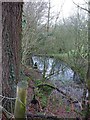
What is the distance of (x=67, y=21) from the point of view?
410 centimetres

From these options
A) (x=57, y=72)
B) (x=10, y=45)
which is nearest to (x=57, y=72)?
(x=57, y=72)

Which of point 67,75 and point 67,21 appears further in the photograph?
point 67,75

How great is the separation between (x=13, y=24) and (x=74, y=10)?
82.6 inches

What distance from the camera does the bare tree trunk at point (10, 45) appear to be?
6.96 feet

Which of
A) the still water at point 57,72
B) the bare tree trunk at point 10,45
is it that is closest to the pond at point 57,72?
the still water at point 57,72

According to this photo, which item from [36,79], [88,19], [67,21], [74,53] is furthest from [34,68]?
[88,19]

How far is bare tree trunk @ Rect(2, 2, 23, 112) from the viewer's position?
2121 mm

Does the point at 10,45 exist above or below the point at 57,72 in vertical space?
above

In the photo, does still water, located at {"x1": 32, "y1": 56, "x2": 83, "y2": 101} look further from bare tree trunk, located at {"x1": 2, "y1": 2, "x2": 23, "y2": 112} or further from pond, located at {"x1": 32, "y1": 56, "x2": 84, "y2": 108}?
bare tree trunk, located at {"x1": 2, "y1": 2, "x2": 23, "y2": 112}

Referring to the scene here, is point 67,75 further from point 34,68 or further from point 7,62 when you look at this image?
point 7,62

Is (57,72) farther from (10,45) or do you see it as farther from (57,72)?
(10,45)

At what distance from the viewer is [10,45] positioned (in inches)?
88.4

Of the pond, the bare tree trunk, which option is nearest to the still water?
the pond

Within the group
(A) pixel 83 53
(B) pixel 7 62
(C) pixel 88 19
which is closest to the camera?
(B) pixel 7 62
